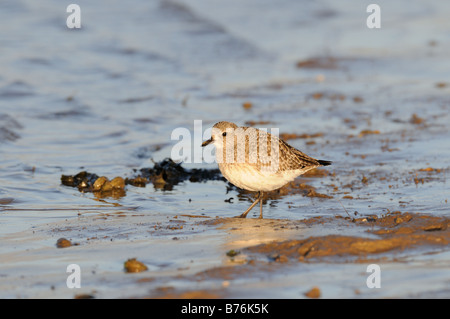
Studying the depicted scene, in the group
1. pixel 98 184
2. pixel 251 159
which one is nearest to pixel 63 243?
pixel 251 159

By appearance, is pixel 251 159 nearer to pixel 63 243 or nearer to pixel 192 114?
pixel 63 243

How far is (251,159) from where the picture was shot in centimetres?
660

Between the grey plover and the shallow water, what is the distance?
416mm

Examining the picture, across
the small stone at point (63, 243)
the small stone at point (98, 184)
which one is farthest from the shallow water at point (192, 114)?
the small stone at point (98, 184)

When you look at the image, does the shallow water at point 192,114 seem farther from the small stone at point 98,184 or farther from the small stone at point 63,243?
the small stone at point 98,184

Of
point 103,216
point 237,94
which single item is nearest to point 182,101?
point 237,94

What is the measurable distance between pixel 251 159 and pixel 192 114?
5189mm

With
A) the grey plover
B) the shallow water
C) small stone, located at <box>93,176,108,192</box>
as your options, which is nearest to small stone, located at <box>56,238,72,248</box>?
→ the shallow water

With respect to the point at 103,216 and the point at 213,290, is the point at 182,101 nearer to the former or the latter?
the point at 103,216

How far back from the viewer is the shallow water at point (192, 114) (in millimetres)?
5543

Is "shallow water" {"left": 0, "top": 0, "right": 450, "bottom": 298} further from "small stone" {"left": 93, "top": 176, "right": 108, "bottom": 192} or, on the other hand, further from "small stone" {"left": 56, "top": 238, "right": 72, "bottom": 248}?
"small stone" {"left": 93, "top": 176, "right": 108, "bottom": 192}

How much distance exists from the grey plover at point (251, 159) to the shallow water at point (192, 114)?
1.37ft

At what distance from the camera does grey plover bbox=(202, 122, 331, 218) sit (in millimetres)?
6594

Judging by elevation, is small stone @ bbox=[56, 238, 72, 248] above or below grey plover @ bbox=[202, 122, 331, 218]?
below
